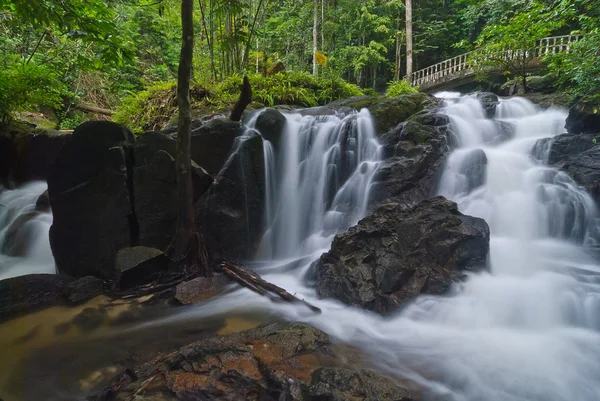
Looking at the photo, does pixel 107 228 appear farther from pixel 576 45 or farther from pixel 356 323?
pixel 576 45

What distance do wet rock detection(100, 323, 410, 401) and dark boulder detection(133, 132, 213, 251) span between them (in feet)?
9.50

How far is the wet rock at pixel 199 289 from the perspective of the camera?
4.63 m

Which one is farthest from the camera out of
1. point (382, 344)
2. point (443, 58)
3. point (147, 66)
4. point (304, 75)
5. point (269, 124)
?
point (443, 58)

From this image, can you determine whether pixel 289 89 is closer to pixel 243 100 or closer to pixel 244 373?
pixel 243 100

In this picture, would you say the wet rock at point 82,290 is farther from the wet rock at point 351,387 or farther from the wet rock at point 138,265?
the wet rock at point 351,387

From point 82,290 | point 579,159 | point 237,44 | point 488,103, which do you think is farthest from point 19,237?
point 488,103

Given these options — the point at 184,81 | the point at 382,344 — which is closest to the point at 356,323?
the point at 382,344

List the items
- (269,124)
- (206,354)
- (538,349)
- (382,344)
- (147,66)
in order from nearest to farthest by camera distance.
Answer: (206,354), (538,349), (382,344), (269,124), (147,66)

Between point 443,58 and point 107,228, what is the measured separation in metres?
21.0

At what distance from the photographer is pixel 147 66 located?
16.4m

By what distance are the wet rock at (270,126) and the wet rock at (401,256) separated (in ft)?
9.56

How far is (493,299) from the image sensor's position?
167 inches

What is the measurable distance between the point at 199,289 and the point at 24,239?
4.62m

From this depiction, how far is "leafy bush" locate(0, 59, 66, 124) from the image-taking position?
6.64m
